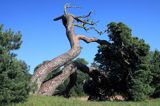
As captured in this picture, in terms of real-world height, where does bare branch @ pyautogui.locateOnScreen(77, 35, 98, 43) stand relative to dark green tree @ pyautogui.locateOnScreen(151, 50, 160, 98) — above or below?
above

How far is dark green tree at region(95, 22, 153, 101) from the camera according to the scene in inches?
1224

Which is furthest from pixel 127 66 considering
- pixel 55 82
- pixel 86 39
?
pixel 55 82

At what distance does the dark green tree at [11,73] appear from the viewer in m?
19.3

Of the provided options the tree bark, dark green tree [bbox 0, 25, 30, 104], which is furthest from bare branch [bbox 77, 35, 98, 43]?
dark green tree [bbox 0, 25, 30, 104]

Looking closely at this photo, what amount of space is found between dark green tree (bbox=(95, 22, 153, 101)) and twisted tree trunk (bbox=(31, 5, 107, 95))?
185cm

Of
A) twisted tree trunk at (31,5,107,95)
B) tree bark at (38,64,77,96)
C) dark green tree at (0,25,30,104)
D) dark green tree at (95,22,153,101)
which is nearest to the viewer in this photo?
dark green tree at (0,25,30,104)

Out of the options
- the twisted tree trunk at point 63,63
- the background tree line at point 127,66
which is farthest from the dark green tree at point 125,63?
the twisted tree trunk at point 63,63

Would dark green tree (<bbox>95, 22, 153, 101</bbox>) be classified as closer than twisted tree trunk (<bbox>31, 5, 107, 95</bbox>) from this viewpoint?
No

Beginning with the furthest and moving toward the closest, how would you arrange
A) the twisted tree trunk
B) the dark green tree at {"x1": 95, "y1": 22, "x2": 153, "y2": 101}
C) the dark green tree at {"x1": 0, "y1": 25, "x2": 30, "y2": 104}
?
the dark green tree at {"x1": 95, "y1": 22, "x2": 153, "y2": 101}, the twisted tree trunk, the dark green tree at {"x1": 0, "y1": 25, "x2": 30, "y2": 104}

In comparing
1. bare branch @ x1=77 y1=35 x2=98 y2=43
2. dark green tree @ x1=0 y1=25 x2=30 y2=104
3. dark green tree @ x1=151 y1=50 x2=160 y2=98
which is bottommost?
dark green tree @ x1=0 y1=25 x2=30 y2=104

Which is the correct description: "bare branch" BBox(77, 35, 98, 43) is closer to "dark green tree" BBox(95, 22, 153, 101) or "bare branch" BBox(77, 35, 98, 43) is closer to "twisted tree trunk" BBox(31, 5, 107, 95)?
"twisted tree trunk" BBox(31, 5, 107, 95)

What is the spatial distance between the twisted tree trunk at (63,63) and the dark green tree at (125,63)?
1848 millimetres

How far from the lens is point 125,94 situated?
109 feet

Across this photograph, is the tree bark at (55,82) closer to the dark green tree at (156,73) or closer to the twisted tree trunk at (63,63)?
the twisted tree trunk at (63,63)
